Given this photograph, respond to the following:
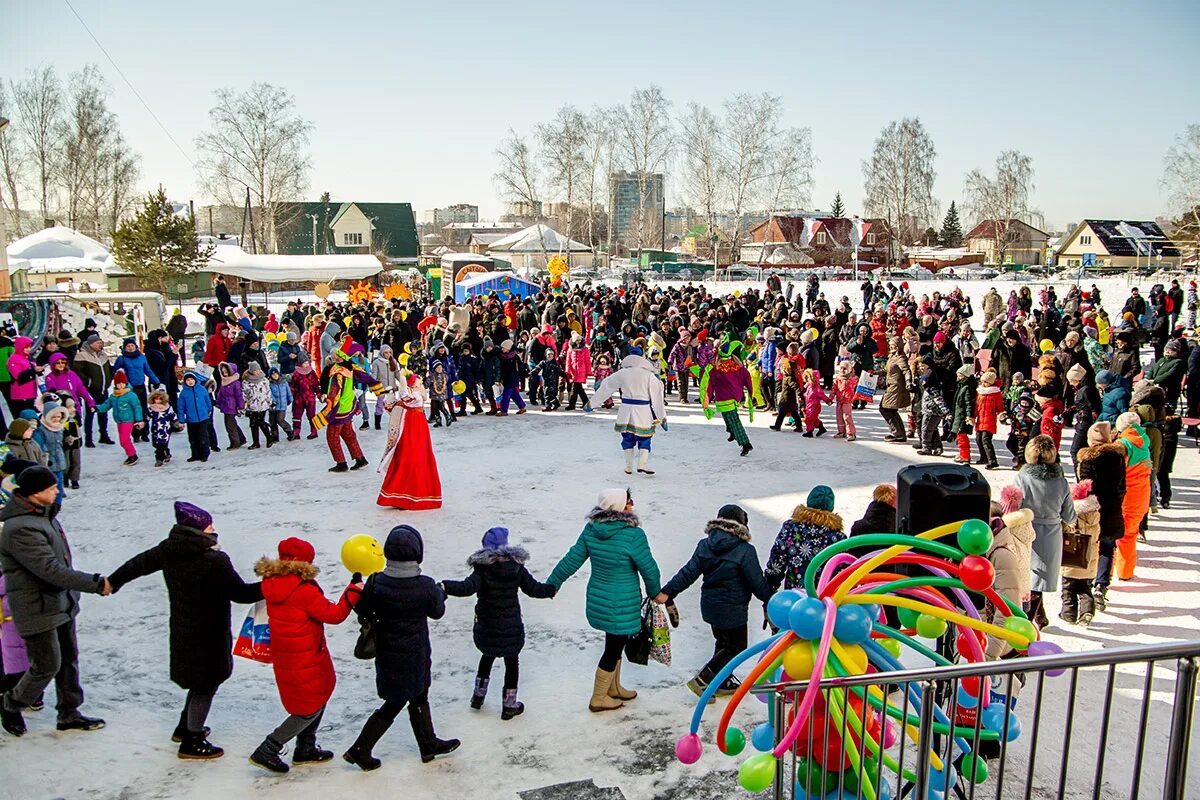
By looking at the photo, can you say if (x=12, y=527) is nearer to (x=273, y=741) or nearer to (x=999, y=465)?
(x=273, y=741)

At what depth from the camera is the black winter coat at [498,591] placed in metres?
4.65

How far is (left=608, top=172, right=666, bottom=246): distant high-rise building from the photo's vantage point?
49.2 metres

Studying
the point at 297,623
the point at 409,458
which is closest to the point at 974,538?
the point at 297,623

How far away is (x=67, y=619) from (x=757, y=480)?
277 inches

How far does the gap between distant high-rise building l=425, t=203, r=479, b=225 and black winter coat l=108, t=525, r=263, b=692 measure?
436 feet

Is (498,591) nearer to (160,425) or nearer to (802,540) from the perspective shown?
(802,540)

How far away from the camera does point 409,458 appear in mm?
8711

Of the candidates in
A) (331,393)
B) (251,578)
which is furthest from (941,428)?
(251,578)

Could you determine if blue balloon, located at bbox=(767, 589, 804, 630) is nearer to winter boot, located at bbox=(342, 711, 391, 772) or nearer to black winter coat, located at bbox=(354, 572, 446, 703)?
black winter coat, located at bbox=(354, 572, 446, 703)

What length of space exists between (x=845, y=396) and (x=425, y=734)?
876 centimetres

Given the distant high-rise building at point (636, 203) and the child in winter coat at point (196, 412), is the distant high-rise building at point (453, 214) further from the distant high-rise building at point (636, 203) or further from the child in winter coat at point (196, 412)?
the child in winter coat at point (196, 412)

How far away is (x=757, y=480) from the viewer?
9.99 meters

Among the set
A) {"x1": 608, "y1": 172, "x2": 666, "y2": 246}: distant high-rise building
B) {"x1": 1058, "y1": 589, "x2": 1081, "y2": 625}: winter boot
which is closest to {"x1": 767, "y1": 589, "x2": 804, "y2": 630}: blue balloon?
{"x1": 1058, "y1": 589, "x2": 1081, "y2": 625}: winter boot

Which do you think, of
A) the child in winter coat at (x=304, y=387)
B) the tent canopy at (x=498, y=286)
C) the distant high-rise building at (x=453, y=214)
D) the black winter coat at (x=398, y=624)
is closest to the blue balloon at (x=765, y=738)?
the black winter coat at (x=398, y=624)
